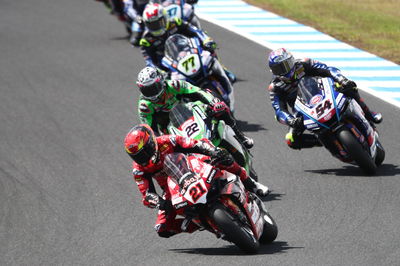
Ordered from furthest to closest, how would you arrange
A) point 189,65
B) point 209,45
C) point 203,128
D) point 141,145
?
point 209,45 → point 189,65 → point 203,128 → point 141,145

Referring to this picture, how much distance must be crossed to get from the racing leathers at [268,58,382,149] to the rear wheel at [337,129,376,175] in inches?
25.3

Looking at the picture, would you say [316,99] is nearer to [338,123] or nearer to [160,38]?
[338,123]

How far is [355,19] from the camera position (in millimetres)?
22531

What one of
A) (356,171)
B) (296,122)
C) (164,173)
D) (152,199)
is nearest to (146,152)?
(164,173)

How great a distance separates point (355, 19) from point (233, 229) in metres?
14.6

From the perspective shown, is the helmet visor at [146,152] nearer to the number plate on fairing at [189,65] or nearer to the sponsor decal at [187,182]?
the sponsor decal at [187,182]

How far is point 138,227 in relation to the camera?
11242 millimetres

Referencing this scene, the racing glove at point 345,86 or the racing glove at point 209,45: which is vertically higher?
the racing glove at point 345,86

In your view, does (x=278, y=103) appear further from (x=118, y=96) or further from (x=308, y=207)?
(x=118, y=96)

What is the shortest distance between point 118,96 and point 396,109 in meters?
5.69

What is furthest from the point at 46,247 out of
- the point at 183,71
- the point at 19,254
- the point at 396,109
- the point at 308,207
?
the point at 396,109

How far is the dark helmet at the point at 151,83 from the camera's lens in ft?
37.8

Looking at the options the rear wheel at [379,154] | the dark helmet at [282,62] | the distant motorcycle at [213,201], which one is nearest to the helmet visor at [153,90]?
the dark helmet at [282,62]

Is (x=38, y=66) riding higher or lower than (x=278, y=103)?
lower
